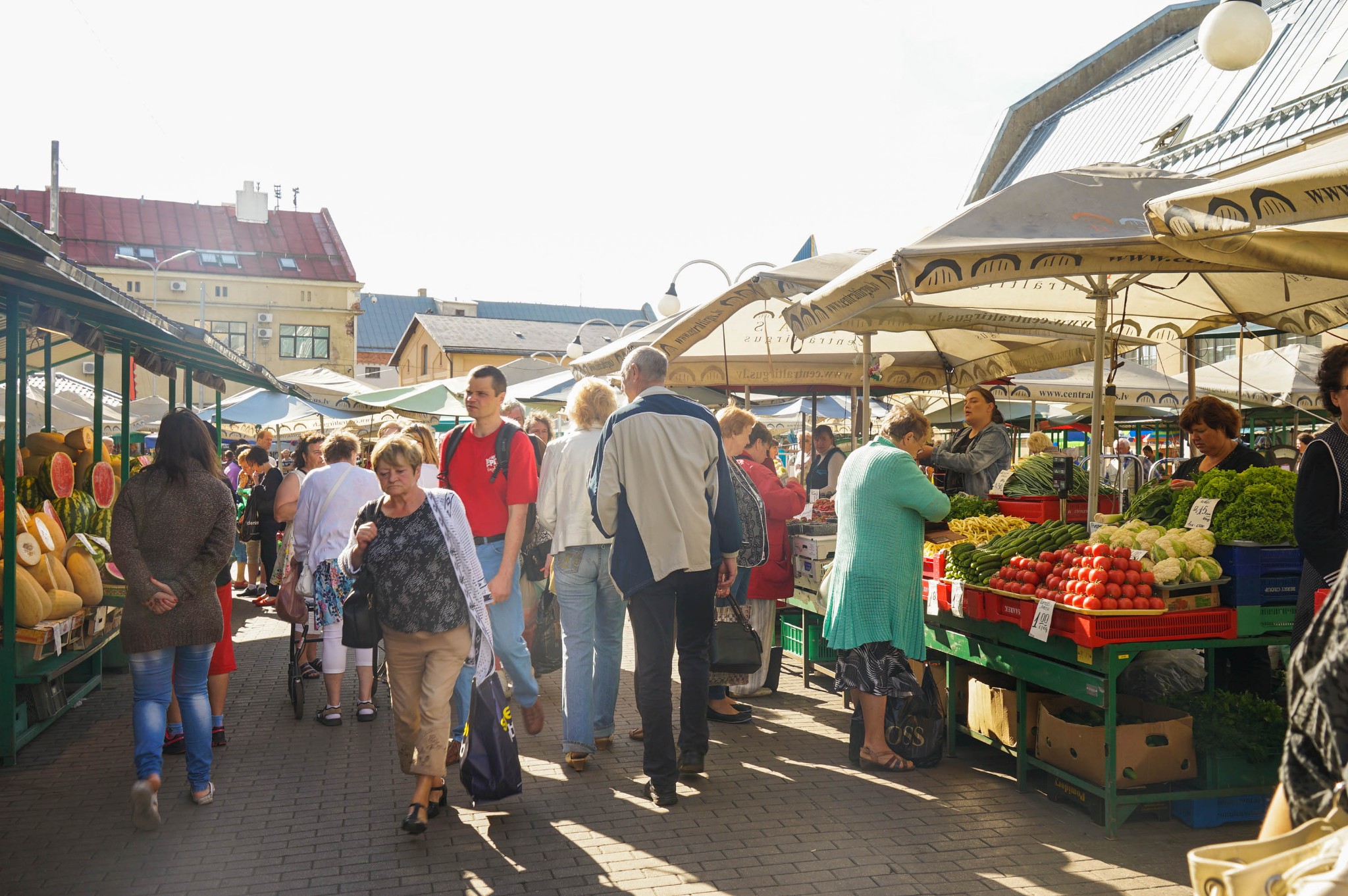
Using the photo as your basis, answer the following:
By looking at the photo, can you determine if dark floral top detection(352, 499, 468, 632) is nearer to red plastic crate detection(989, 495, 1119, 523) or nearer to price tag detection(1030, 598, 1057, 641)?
price tag detection(1030, 598, 1057, 641)

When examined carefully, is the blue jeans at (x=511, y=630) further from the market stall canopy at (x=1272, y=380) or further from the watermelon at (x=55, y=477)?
the market stall canopy at (x=1272, y=380)

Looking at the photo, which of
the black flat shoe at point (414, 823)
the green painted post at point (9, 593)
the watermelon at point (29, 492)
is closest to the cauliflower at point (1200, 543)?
the black flat shoe at point (414, 823)

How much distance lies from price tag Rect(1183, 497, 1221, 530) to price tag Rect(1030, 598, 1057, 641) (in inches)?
36.7

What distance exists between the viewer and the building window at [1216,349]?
2420 cm

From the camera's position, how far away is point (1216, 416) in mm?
6832

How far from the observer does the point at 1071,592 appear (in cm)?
521

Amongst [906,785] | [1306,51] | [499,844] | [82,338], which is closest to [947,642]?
[906,785]

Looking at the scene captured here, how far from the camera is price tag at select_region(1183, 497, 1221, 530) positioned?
18.1 ft

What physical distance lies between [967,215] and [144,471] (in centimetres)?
440

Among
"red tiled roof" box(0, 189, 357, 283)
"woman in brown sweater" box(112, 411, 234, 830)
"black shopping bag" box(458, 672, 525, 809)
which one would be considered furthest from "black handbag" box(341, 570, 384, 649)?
"red tiled roof" box(0, 189, 357, 283)

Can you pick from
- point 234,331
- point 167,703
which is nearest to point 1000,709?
point 167,703

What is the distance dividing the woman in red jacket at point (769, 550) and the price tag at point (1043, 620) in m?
2.72

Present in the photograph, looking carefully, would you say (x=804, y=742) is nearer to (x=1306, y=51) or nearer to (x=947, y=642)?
(x=947, y=642)

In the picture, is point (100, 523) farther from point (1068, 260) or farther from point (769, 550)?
point (1068, 260)
